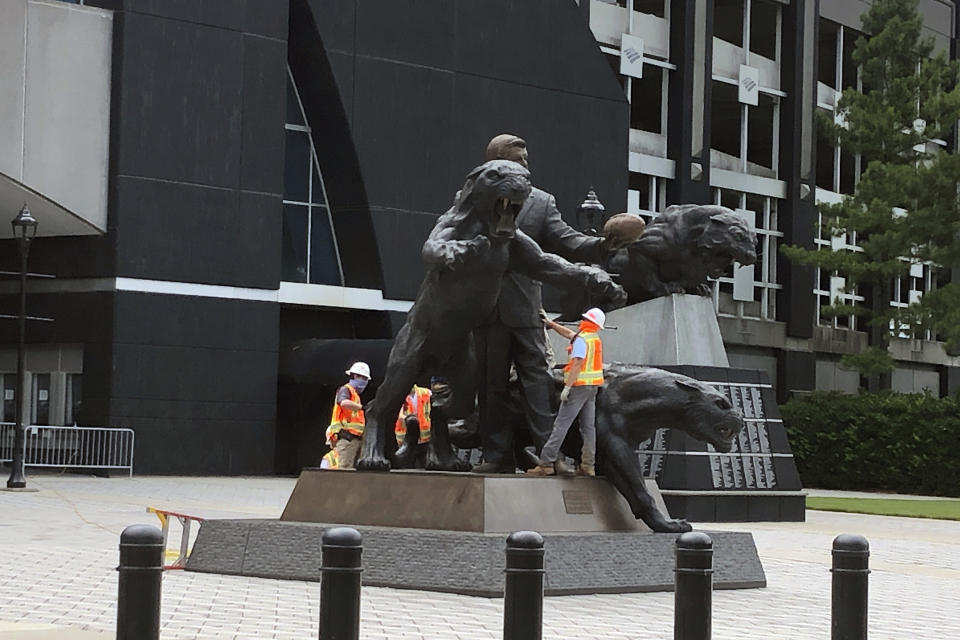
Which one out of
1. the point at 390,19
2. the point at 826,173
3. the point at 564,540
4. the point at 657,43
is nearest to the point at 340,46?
the point at 390,19

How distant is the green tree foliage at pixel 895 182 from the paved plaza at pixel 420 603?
924 inches

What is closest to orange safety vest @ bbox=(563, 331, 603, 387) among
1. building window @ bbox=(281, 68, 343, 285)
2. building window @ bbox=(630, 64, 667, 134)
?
building window @ bbox=(281, 68, 343, 285)

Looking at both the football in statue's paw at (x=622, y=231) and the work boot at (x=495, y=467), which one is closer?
the work boot at (x=495, y=467)

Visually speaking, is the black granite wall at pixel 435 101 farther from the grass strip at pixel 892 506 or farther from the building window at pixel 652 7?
the grass strip at pixel 892 506

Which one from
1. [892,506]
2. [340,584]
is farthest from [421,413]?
[892,506]

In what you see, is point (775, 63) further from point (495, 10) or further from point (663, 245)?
point (663, 245)

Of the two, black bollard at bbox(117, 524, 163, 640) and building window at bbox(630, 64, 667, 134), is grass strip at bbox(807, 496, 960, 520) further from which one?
black bollard at bbox(117, 524, 163, 640)

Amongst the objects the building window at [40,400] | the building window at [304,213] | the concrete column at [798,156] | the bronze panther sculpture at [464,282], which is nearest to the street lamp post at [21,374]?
the building window at [40,400]

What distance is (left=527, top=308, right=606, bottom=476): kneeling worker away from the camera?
14172mm

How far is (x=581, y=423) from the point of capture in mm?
14312

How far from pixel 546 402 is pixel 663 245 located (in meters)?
10.9

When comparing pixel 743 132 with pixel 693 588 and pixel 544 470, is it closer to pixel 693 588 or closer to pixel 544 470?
pixel 544 470

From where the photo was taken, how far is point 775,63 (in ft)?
180

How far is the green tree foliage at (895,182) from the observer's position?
4328 centimetres
